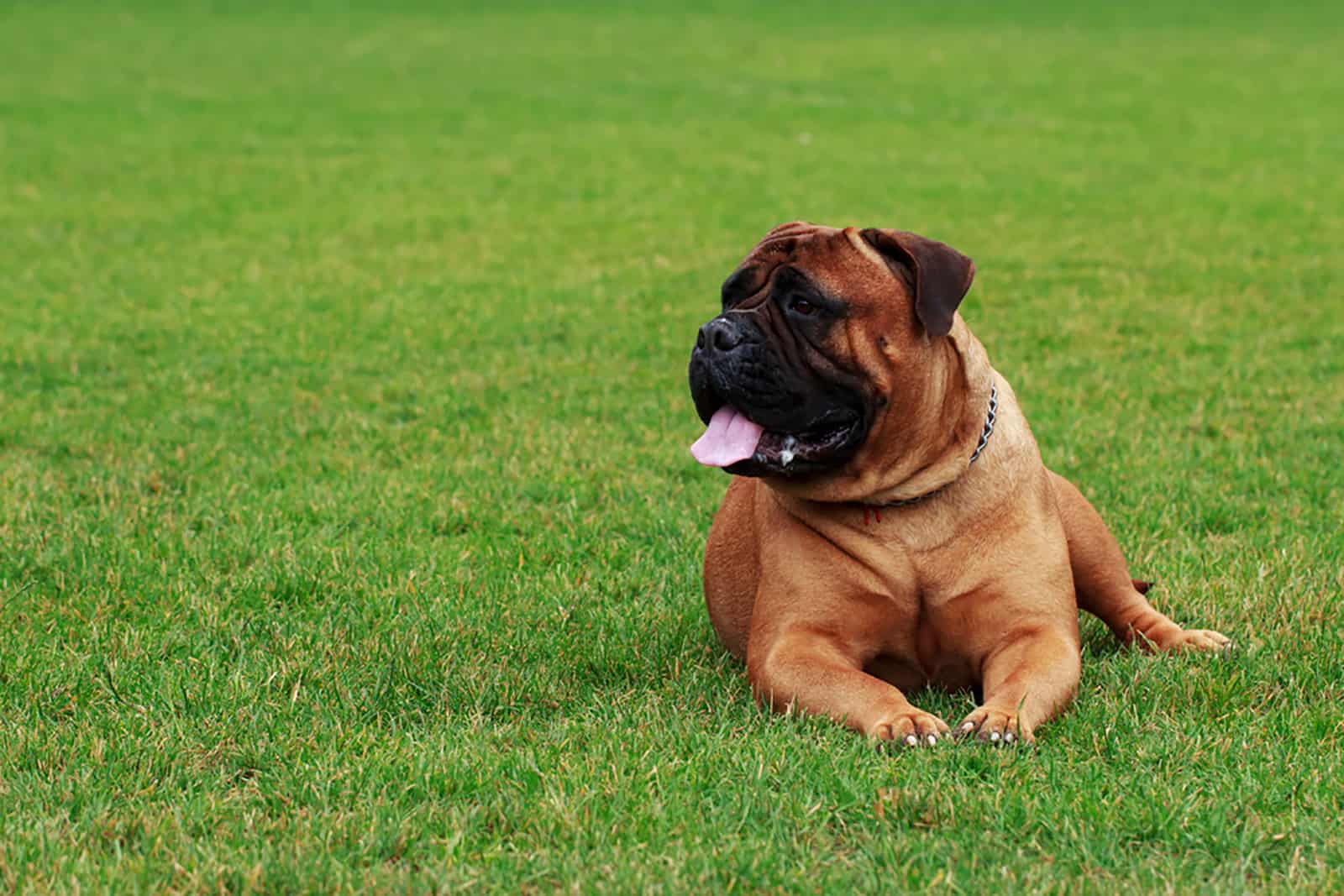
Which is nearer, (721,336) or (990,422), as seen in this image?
(721,336)

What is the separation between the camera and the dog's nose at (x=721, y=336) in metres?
4.80

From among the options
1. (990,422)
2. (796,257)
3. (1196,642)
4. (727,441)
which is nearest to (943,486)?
(990,422)

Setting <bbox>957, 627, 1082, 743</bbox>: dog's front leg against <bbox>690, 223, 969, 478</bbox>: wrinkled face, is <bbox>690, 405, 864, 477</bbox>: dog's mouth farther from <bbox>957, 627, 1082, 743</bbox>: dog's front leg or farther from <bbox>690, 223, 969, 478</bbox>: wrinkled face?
<bbox>957, 627, 1082, 743</bbox>: dog's front leg

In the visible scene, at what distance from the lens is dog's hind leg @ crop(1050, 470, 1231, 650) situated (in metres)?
5.59

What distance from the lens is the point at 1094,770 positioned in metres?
4.22

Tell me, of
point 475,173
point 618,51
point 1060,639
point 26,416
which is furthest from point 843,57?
point 1060,639

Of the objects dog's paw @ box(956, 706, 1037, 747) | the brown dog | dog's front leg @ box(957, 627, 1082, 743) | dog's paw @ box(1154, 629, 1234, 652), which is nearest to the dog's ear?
the brown dog

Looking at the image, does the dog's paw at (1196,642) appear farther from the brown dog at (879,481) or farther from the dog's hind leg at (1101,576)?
the brown dog at (879,481)

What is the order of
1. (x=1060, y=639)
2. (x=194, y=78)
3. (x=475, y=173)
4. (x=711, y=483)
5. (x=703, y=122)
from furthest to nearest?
(x=194, y=78), (x=703, y=122), (x=475, y=173), (x=711, y=483), (x=1060, y=639)

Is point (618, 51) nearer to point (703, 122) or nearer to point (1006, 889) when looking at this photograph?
point (703, 122)

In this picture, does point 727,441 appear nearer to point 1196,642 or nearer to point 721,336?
point 721,336

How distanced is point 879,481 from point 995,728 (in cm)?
89

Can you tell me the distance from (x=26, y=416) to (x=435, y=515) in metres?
3.11

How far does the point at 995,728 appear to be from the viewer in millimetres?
4449
